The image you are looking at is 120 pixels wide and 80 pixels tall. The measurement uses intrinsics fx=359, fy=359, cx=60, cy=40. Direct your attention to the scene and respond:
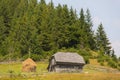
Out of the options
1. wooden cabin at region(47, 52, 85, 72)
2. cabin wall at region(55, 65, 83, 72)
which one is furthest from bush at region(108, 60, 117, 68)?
cabin wall at region(55, 65, 83, 72)

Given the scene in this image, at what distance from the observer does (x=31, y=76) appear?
2830 inches

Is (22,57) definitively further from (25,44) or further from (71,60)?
(71,60)

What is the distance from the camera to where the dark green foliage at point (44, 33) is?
413ft

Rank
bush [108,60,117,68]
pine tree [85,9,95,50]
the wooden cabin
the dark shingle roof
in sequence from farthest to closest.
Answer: pine tree [85,9,95,50]
bush [108,60,117,68]
the dark shingle roof
the wooden cabin

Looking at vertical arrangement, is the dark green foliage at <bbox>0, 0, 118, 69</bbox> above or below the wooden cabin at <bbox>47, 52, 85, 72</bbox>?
above

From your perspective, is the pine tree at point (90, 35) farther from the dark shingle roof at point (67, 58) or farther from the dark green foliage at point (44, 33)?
the dark shingle roof at point (67, 58)

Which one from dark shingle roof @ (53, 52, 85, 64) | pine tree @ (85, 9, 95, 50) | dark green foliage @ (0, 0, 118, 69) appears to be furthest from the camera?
pine tree @ (85, 9, 95, 50)

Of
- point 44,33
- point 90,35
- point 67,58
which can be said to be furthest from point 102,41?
point 67,58

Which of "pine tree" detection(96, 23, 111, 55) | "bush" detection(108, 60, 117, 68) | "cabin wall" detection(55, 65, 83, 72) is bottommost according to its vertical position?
"cabin wall" detection(55, 65, 83, 72)

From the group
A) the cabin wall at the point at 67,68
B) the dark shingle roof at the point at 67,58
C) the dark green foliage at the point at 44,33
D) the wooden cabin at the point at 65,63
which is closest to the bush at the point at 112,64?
the dark green foliage at the point at 44,33

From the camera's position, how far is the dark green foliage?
12600 centimetres

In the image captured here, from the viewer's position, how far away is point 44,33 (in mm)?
133000

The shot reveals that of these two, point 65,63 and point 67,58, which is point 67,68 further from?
point 67,58

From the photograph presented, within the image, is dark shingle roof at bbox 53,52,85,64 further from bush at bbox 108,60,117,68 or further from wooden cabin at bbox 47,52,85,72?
bush at bbox 108,60,117,68
